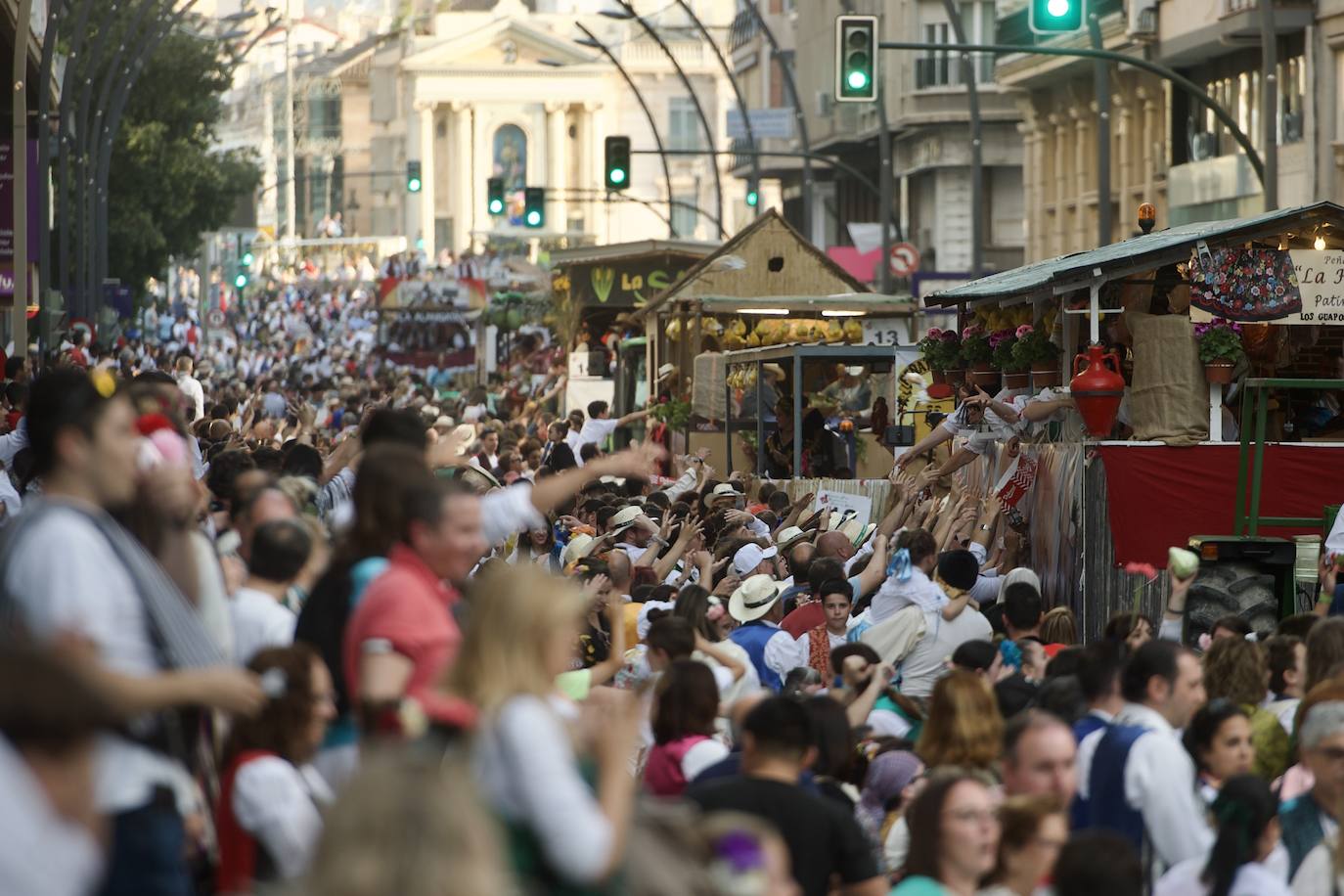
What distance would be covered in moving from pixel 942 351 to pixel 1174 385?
4.61m

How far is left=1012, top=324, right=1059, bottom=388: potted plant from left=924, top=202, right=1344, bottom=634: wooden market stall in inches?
57.2

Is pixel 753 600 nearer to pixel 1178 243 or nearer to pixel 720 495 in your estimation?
pixel 1178 243

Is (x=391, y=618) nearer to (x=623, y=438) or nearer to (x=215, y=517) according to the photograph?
(x=215, y=517)

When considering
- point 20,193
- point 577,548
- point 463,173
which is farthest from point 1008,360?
point 463,173

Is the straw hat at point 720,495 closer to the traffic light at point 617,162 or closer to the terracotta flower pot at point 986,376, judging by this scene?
the terracotta flower pot at point 986,376

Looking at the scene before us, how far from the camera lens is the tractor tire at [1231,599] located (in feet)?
43.7

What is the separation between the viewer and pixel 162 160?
54.7 m

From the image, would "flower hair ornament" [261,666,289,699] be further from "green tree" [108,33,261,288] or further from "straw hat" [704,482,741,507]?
"green tree" [108,33,261,288]

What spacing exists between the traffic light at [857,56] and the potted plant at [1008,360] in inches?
222

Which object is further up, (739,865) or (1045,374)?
(1045,374)

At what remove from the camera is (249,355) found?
72188 millimetres

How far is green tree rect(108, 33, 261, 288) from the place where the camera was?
179 feet

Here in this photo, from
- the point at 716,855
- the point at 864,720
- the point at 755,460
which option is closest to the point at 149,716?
the point at 716,855

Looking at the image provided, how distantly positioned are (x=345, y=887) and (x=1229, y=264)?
11.7 meters
